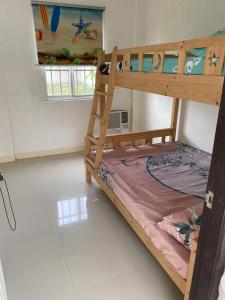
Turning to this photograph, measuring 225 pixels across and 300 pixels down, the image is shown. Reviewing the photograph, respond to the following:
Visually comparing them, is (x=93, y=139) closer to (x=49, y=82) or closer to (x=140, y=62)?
(x=140, y=62)

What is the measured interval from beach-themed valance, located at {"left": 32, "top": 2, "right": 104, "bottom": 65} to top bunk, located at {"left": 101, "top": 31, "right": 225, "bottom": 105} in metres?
1.74

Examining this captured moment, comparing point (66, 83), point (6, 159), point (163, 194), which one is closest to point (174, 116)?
point (163, 194)

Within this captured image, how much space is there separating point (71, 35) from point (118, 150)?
2.00 m

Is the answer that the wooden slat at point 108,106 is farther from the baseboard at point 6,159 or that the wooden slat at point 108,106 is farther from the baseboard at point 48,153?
the baseboard at point 6,159

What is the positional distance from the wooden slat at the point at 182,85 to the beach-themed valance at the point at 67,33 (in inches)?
72.2

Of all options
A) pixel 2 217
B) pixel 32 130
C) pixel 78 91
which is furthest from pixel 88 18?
pixel 2 217

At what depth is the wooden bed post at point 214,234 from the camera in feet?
2.89

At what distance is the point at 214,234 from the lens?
3.12 ft

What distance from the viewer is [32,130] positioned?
3.73 meters

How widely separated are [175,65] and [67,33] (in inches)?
99.4

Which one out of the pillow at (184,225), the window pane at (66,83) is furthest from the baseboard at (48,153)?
the pillow at (184,225)

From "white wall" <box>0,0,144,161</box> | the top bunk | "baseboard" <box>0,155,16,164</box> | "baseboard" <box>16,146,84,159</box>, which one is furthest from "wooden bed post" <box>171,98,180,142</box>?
"baseboard" <box>0,155,16,164</box>

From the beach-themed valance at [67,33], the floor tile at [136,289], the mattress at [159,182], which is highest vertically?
the beach-themed valance at [67,33]

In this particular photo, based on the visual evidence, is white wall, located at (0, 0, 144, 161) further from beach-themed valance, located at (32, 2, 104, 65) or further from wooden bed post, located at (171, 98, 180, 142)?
wooden bed post, located at (171, 98, 180, 142)
